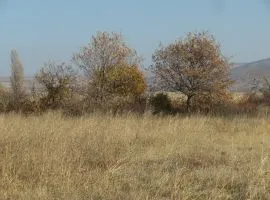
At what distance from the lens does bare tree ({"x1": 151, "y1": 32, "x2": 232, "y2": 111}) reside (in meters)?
28.3

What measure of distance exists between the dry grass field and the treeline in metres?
12.7

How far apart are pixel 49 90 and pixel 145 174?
21.3m

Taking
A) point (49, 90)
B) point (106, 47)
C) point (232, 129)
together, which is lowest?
point (232, 129)

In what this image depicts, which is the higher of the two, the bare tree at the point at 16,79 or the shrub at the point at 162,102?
the bare tree at the point at 16,79

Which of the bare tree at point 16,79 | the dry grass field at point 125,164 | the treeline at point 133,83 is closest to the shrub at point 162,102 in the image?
the treeline at point 133,83

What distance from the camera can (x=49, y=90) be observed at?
96.9ft

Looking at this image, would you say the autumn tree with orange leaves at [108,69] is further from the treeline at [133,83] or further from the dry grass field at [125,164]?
the dry grass field at [125,164]

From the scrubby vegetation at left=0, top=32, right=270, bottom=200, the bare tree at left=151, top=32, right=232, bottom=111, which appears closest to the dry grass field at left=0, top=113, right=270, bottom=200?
the scrubby vegetation at left=0, top=32, right=270, bottom=200

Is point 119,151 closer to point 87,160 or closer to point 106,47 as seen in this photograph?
point 87,160

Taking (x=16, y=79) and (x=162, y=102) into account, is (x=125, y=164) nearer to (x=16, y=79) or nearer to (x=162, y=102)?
(x=162, y=102)

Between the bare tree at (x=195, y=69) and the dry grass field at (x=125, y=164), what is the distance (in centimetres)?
1252

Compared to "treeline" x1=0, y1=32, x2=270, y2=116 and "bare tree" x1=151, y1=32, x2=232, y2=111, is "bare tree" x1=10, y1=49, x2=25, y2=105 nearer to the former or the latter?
"treeline" x1=0, y1=32, x2=270, y2=116

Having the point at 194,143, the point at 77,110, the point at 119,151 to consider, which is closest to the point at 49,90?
the point at 77,110

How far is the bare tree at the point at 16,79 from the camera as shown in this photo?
30248 millimetres
